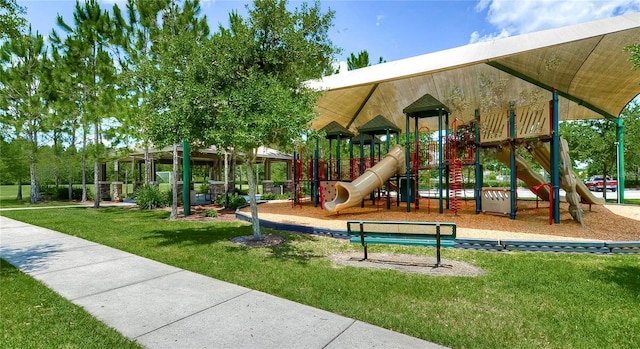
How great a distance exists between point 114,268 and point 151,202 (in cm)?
1281

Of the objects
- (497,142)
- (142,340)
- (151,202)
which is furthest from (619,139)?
(151,202)

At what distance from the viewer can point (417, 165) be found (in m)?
14.7

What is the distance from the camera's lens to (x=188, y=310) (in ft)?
14.2

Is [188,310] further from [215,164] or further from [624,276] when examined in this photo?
[215,164]

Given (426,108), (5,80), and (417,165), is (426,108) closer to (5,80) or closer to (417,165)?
(417,165)

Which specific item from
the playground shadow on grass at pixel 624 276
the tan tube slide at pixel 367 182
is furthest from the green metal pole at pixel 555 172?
the tan tube slide at pixel 367 182

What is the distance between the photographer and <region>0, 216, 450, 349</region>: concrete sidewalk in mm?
3518

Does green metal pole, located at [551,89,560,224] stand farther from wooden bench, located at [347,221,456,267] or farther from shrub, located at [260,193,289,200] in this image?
shrub, located at [260,193,289,200]

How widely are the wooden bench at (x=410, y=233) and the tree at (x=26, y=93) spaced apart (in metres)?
26.1

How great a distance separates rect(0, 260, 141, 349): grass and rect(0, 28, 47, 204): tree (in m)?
24.0

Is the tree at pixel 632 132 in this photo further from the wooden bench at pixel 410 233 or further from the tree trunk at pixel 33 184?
the tree trunk at pixel 33 184

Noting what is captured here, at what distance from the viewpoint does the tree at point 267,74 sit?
728 cm

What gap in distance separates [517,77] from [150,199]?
1876 cm

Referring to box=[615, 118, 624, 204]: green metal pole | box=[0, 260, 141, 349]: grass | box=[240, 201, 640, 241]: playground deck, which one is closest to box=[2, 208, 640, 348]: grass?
box=[0, 260, 141, 349]: grass
